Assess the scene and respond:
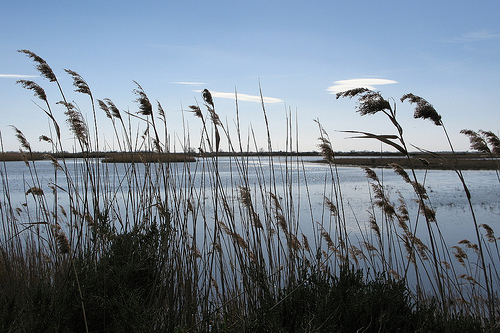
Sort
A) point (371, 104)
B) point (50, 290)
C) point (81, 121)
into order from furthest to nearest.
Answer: point (81, 121) → point (50, 290) → point (371, 104)

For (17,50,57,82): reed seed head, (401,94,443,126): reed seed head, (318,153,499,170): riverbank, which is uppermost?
(17,50,57,82): reed seed head

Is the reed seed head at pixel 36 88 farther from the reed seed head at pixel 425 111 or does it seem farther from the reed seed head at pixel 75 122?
the reed seed head at pixel 425 111

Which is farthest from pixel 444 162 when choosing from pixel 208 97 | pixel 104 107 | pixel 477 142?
pixel 104 107

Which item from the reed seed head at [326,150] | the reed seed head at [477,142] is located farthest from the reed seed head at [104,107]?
the reed seed head at [477,142]

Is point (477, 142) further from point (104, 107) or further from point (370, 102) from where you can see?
point (104, 107)

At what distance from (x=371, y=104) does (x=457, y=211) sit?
880 cm

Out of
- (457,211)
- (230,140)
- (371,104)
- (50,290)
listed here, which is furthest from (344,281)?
(457,211)

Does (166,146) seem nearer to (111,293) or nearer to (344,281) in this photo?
(111,293)

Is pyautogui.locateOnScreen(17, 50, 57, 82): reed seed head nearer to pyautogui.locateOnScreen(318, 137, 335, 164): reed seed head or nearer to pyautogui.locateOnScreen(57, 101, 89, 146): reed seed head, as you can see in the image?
pyautogui.locateOnScreen(57, 101, 89, 146): reed seed head

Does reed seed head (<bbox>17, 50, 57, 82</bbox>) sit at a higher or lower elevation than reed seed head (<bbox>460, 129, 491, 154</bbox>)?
higher

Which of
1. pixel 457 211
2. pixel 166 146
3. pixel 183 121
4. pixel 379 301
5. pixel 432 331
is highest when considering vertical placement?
pixel 183 121

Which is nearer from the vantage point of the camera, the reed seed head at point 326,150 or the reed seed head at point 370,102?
the reed seed head at point 370,102

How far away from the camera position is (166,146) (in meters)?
3.27

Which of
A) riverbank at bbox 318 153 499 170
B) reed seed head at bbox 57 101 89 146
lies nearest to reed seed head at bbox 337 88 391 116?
riverbank at bbox 318 153 499 170
